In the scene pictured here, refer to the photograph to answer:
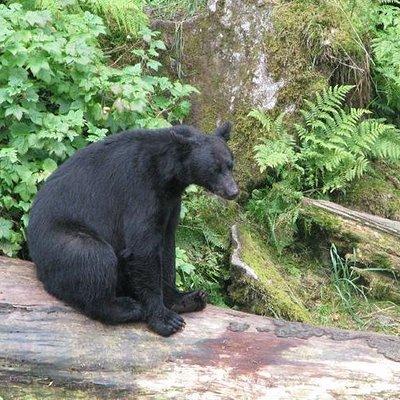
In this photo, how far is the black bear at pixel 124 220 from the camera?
4.99 m

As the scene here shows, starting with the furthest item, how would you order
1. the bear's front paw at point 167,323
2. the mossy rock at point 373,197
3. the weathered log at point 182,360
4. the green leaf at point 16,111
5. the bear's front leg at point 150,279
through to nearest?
the mossy rock at point 373,197 → the green leaf at point 16,111 → the bear's front leg at point 150,279 → the bear's front paw at point 167,323 → the weathered log at point 182,360

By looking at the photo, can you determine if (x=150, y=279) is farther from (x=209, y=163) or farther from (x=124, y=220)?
(x=209, y=163)

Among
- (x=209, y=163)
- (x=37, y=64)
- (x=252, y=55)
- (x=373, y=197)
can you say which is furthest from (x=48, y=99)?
(x=373, y=197)

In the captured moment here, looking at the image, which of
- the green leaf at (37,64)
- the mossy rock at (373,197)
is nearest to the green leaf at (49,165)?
the green leaf at (37,64)

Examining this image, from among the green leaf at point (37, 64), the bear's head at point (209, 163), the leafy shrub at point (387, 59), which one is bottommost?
the bear's head at point (209, 163)

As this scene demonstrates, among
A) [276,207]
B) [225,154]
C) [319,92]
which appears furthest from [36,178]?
[319,92]

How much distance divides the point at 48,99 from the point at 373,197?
342 centimetres

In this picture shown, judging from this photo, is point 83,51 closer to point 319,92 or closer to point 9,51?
point 9,51

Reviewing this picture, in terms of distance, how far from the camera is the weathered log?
14.9 feet

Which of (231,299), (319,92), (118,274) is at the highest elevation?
(319,92)

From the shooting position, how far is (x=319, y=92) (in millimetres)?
7852

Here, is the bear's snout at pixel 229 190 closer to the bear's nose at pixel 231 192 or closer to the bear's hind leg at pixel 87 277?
the bear's nose at pixel 231 192

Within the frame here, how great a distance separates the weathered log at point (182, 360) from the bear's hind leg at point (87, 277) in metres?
0.07

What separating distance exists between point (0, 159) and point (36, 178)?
1.09ft
